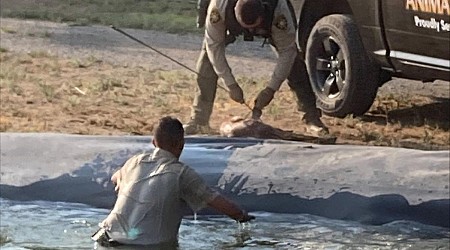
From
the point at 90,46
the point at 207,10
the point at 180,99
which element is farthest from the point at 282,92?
the point at 90,46

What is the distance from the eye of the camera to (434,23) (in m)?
8.38

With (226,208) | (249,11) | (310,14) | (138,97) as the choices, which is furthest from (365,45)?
(226,208)

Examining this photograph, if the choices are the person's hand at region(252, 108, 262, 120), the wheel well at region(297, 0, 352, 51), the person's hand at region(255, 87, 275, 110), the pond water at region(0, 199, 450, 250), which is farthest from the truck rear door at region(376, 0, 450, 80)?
the pond water at region(0, 199, 450, 250)

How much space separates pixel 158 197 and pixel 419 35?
3786mm

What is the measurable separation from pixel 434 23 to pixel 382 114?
66.7 inches

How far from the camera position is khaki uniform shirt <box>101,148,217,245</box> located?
17.5 feet

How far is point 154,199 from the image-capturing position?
17.5 ft

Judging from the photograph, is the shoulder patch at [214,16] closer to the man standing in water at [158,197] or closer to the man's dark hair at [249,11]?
the man's dark hair at [249,11]

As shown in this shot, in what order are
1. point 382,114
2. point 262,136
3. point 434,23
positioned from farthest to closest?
point 382,114, point 434,23, point 262,136

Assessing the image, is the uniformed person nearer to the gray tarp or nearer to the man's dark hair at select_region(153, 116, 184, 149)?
the gray tarp

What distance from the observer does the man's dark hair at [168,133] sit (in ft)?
17.5

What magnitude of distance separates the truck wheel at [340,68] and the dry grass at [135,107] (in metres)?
0.21

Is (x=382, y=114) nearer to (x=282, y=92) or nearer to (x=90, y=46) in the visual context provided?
(x=282, y=92)

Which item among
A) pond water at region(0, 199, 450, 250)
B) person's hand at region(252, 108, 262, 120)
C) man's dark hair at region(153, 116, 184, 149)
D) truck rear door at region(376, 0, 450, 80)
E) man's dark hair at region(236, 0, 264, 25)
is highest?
man's dark hair at region(236, 0, 264, 25)
